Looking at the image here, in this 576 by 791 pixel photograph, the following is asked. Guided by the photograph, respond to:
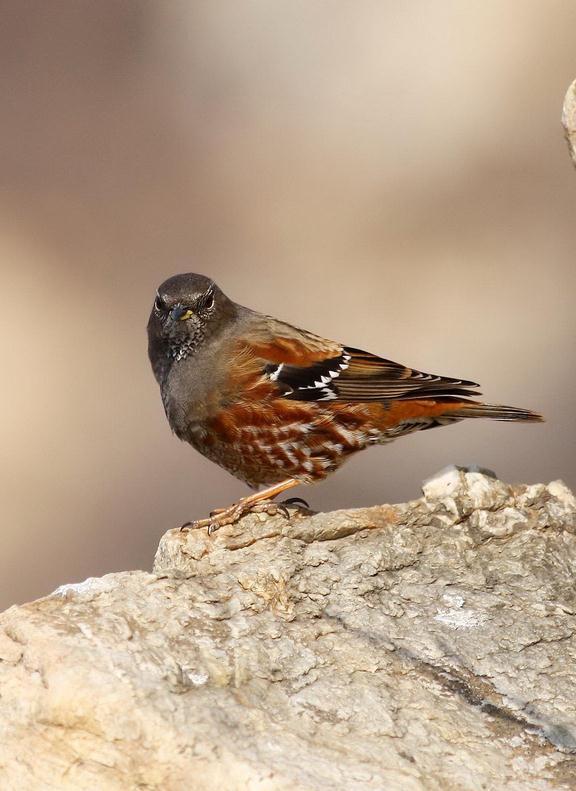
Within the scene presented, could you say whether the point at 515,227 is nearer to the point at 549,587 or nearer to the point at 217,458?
the point at 217,458

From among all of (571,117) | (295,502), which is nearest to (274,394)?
(295,502)

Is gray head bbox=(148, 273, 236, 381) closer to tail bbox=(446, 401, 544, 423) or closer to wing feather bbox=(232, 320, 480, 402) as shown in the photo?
wing feather bbox=(232, 320, 480, 402)

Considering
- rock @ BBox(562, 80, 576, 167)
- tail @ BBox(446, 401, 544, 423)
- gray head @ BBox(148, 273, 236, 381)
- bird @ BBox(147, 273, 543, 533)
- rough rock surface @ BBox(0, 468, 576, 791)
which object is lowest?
rough rock surface @ BBox(0, 468, 576, 791)

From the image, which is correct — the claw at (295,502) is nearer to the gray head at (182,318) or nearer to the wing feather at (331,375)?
the wing feather at (331,375)

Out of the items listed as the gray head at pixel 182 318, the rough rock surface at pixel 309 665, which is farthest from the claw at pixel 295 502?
the gray head at pixel 182 318

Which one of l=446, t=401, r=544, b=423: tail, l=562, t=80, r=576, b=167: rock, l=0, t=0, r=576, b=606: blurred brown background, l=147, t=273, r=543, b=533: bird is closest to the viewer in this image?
l=562, t=80, r=576, b=167: rock

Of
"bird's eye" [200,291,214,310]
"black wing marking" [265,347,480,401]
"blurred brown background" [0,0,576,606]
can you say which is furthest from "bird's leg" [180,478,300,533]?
"blurred brown background" [0,0,576,606]

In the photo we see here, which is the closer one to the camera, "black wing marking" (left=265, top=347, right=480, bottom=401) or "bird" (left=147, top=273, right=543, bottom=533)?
"bird" (left=147, top=273, right=543, bottom=533)

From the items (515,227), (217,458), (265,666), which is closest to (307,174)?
(515,227)
